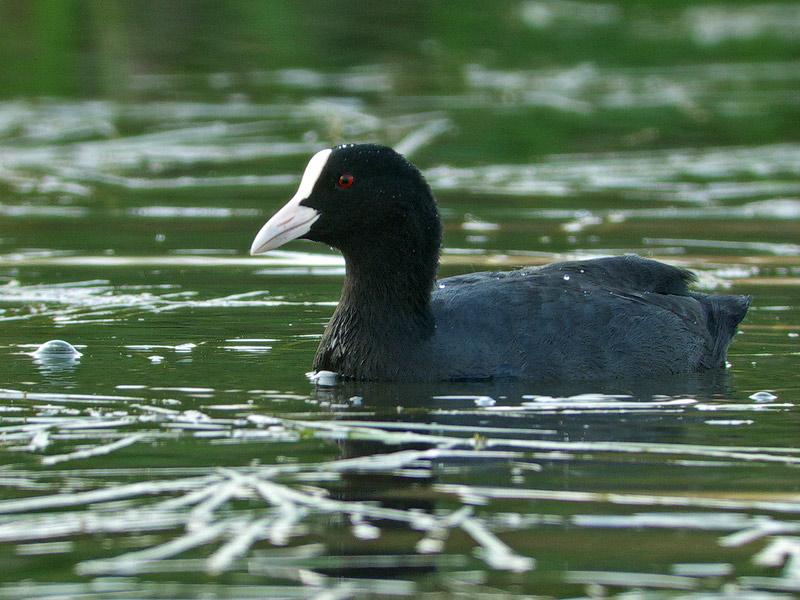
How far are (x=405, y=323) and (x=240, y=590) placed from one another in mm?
2997

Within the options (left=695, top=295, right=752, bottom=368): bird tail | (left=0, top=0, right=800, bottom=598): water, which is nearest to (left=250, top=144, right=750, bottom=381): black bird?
(left=0, top=0, right=800, bottom=598): water

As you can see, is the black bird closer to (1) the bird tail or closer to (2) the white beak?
(2) the white beak

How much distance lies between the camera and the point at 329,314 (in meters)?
8.77

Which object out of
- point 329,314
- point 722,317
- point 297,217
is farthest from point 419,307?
point 329,314

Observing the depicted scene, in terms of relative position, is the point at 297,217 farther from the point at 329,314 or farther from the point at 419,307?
the point at 329,314

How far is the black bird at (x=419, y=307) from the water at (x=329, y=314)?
0.16 metres

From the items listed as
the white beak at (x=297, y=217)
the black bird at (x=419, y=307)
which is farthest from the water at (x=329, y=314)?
the white beak at (x=297, y=217)

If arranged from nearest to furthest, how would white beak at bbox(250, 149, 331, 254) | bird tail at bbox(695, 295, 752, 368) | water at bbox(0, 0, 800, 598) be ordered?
water at bbox(0, 0, 800, 598), white beak at bbox(250, 149, 331, 254), bird tail at bbox(695, 295, 752, 368)

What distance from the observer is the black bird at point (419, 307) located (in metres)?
6.94

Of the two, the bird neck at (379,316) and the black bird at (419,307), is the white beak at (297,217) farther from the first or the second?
the bird neck at (379,316)

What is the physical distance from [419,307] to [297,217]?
65 centimetres

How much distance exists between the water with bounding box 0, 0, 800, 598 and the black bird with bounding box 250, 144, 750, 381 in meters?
0.16

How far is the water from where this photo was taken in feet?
14.5

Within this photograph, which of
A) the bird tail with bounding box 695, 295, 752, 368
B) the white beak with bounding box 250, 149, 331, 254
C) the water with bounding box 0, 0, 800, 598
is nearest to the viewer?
the water with bounding box 0, 0, 800, 598
